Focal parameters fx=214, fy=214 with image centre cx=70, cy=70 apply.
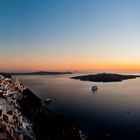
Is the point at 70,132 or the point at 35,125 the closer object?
the point at 70,132

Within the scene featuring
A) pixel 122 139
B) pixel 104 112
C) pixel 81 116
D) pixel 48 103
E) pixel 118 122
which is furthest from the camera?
pixel 48 103

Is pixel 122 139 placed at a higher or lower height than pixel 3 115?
lower

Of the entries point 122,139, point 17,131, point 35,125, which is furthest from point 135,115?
point 17,131

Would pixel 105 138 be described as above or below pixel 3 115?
below

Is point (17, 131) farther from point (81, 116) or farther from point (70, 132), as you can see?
point (81, 116)

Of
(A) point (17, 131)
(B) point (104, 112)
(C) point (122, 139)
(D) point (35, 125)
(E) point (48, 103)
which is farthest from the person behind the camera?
(E) point (48, 103)

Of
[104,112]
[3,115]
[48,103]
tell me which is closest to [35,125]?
[3,115]

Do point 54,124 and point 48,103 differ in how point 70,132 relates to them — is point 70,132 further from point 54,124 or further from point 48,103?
point 48,103

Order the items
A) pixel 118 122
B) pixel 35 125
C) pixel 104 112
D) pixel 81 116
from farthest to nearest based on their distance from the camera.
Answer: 1. pixel 104 112
2. pixel 81 116
3. pixel 118 122
4. pixel 35 125

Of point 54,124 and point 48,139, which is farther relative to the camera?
point 54,124
